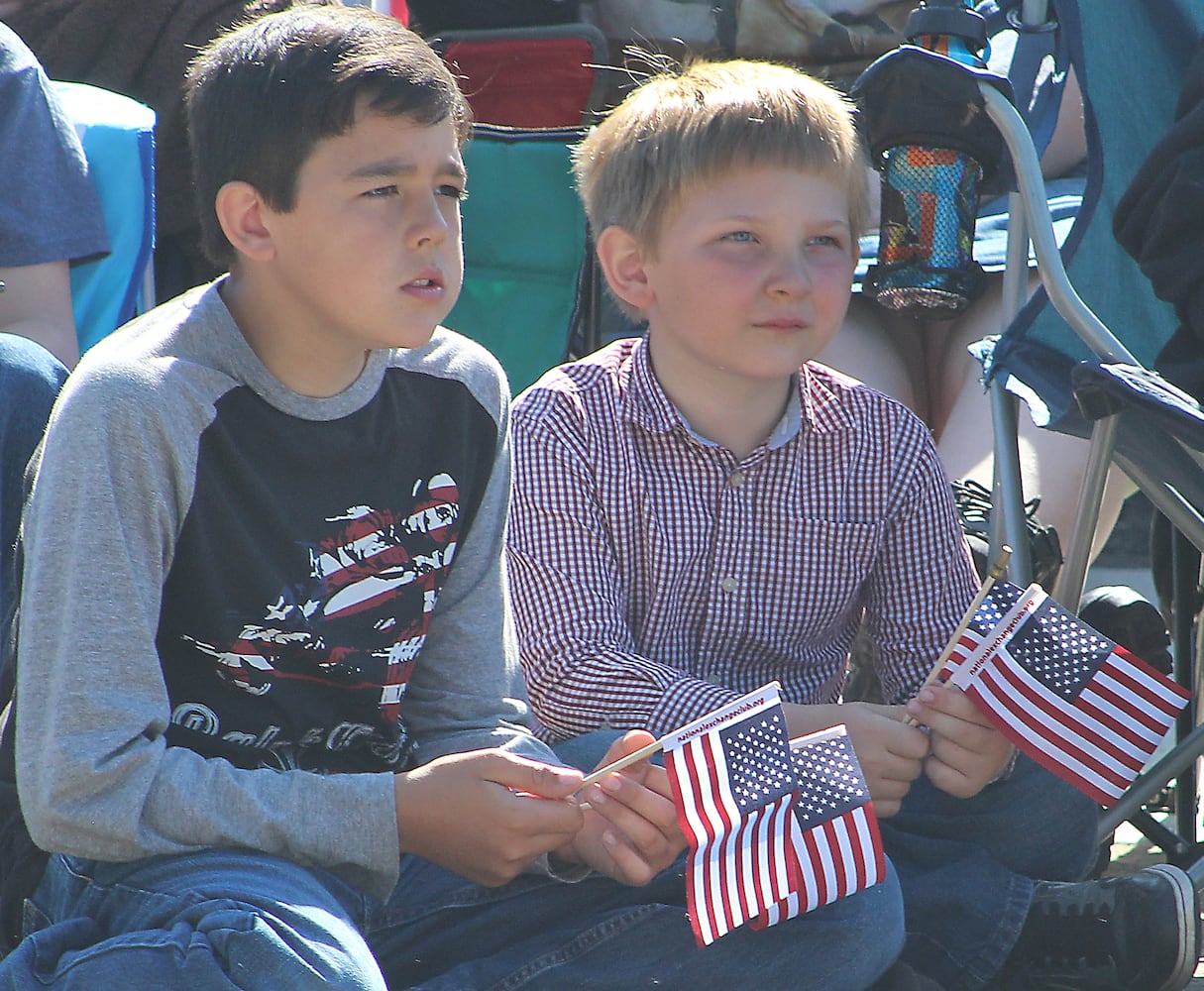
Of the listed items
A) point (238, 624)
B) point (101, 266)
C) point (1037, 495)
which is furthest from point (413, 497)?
point (1037, 495)

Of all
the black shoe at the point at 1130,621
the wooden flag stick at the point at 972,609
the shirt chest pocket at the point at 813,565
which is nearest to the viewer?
the wooden flag stick at the point at 972,609

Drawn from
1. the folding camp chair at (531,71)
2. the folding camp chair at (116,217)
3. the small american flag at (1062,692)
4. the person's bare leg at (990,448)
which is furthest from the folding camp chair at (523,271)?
the small american flag at (1062,692)

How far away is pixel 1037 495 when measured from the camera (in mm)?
2689

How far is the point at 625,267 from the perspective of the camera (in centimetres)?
227

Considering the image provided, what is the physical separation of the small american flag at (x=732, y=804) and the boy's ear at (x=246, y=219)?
67cm

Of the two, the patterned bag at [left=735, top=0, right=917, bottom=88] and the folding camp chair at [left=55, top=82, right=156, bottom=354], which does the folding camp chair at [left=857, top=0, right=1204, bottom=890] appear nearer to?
the patterned bag at [left=735, top=0, right=917, bottom=88]

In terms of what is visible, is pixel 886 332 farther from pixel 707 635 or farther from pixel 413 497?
pixel 413 497

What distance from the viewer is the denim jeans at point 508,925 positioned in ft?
4.82

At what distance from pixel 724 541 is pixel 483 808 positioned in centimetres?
66

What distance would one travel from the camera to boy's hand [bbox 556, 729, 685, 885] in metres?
1.66

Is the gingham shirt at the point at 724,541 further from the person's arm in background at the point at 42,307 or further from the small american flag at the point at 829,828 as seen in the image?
the person's arm in background at the point at 42,307

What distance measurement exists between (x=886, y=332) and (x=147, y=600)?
6.06ft

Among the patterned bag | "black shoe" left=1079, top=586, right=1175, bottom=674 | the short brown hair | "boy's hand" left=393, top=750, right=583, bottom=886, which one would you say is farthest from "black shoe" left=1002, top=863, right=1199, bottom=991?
the patterned bag

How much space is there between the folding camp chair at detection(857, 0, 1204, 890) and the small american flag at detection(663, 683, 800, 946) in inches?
24.4
